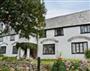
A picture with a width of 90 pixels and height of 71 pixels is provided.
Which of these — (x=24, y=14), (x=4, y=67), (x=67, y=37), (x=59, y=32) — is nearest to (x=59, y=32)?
(x=59, y=32)

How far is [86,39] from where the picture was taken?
119 feet

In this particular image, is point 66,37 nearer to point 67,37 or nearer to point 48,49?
point 67,37

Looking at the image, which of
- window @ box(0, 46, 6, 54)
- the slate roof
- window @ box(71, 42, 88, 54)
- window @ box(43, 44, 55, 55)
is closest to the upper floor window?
the slate roof

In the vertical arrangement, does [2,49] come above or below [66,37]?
below

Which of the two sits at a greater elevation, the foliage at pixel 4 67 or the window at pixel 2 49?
the window at pixel 2 49

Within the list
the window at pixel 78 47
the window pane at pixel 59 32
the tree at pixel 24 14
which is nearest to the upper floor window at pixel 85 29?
the window at pixel 78 47

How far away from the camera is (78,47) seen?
122ft

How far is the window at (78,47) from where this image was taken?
3625 centimetres

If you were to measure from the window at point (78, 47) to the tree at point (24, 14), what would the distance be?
14244 mm

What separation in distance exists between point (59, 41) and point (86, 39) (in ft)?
18.2

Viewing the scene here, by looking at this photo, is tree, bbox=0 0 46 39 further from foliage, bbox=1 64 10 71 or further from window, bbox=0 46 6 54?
window, bbox=0 46 6 54

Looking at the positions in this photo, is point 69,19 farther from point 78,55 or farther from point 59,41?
point 78,55

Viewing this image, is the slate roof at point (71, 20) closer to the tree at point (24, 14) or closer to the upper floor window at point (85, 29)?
the upper floor window at point (85, 29)

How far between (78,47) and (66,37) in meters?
3.13
